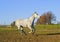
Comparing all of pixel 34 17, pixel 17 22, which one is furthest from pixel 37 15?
pixel 17 22

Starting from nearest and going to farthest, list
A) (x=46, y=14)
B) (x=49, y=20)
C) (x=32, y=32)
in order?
(x=32, y=32), (x=49, y=20), (x=46, y=14)

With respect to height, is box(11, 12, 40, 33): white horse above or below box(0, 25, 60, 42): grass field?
above

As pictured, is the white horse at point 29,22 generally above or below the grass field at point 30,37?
above

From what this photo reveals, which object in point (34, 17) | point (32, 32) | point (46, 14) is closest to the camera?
point (32, 32)

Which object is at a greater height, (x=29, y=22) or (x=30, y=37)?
(x=29, y=22)

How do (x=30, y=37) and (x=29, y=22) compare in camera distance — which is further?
(x=29, y=22)

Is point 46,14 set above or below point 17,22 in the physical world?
above

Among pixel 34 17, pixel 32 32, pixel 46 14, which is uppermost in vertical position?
pixel 46 14

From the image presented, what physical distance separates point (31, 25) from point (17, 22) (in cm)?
262

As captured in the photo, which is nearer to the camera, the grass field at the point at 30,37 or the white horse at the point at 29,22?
the grass field at the point at 30,37

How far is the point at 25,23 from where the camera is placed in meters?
17.8

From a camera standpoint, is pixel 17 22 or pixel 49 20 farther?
pixel 49 20

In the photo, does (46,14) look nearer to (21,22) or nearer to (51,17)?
(51,17)

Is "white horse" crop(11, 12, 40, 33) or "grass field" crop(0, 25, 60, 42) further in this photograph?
"white horse" crop(11, 12, 40, 33)
